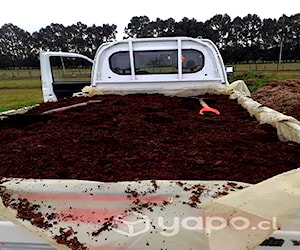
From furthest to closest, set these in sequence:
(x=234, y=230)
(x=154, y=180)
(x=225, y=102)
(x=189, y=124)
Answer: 1. (x=225, y=102)
2. (x=189, y=124)
3. (x=154, y=180)
4. (x=234, y=230)

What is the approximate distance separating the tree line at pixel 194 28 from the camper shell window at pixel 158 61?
46.0 metres

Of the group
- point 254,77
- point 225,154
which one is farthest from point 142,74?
point 254,77

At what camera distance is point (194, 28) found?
49.4 meters

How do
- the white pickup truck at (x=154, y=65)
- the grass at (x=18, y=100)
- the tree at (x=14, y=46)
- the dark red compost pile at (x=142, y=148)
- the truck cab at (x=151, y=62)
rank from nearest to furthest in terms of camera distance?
the dark red compost pile at (x=142, y=148) < the white pickup truck at (x=154, y=65) < the truck cab at (x=151, y=62) < the grass at (x=18, y=100) < the tree at (x=14, y=46)

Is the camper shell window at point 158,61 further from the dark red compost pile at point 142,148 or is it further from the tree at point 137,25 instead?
the tree at point 137,25

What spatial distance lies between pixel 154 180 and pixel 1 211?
584 millimetres

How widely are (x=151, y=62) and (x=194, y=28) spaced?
152 ft

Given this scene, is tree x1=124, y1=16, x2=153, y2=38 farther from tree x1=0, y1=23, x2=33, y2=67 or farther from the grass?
the grass

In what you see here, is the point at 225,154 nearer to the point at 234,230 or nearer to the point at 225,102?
the point at 234,230

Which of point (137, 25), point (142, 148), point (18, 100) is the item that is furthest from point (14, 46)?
point (142, 148)

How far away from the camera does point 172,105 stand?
365cm

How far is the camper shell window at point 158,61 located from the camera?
5.31 meters

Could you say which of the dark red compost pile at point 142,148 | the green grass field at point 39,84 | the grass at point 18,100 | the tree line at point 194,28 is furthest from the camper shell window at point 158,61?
the tree line at point 194,28

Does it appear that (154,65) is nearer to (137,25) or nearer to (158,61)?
(158,61)
